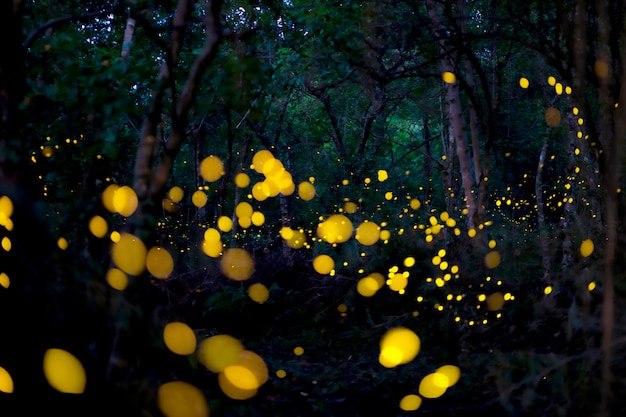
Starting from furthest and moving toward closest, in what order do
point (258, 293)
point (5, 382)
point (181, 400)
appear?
point (258, 293), point (181, 400), point (5, 382)

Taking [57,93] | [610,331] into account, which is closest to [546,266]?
[610,331]

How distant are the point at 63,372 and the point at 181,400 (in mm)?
763

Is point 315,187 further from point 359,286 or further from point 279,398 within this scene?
point 279,398

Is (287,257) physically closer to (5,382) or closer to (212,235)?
(212,235)

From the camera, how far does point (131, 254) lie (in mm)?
3512

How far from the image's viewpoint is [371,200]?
11.8 metres

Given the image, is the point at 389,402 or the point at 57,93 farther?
the point at 389,402

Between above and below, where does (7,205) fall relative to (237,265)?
below

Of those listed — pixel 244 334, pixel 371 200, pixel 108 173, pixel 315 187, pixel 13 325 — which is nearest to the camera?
pixel 13 325

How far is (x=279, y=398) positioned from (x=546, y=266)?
139 inches

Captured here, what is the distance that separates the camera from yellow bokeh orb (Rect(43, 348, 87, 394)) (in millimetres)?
3721

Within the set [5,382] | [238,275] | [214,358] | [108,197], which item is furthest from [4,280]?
[238,275]

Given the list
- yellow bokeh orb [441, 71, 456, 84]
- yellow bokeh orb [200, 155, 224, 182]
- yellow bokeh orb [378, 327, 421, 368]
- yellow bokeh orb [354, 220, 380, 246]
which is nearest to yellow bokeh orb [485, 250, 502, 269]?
yellow bokeh orb [378, 327, 421, 368]

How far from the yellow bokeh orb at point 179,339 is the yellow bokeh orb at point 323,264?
14.3ft
